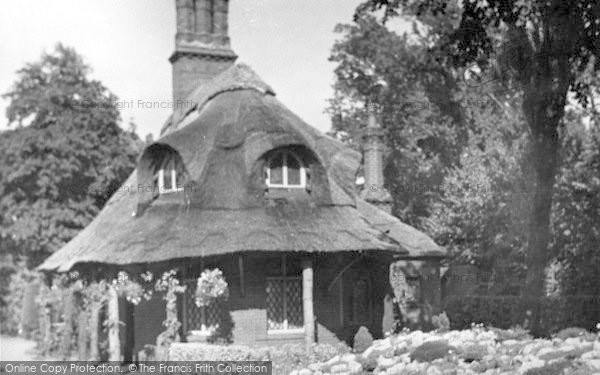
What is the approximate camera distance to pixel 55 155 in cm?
3738

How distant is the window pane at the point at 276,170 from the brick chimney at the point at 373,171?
6294 mm

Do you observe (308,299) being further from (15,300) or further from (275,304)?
(15,300)

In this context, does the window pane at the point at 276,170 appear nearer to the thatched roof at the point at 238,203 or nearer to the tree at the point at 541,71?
the thatched roof at the point at 238,203

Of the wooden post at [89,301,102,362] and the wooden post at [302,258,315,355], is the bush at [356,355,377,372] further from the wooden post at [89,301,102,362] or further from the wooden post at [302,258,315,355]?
the wooden post at [89,301,102,362]

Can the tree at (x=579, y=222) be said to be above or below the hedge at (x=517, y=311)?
above

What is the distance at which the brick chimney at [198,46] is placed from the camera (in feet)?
96.1

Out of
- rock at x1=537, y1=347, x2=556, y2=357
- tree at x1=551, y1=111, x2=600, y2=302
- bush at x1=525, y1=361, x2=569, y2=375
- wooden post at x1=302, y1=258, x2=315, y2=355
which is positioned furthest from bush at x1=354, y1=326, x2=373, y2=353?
tree at x1=551, y1=111, x2=600, y2=302

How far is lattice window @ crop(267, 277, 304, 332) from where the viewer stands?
874 inches

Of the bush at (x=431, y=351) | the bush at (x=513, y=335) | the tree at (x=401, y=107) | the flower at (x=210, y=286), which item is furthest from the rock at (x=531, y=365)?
the tree at (x=401, y=107)

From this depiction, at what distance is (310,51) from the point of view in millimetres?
25422

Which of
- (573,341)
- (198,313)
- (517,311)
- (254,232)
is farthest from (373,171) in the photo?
(573,341)

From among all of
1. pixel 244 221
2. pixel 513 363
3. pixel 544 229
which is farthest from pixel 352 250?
pixel 513 363

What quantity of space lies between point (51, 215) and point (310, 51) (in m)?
17.5

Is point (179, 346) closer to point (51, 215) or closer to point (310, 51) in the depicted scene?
point (310, 51)
